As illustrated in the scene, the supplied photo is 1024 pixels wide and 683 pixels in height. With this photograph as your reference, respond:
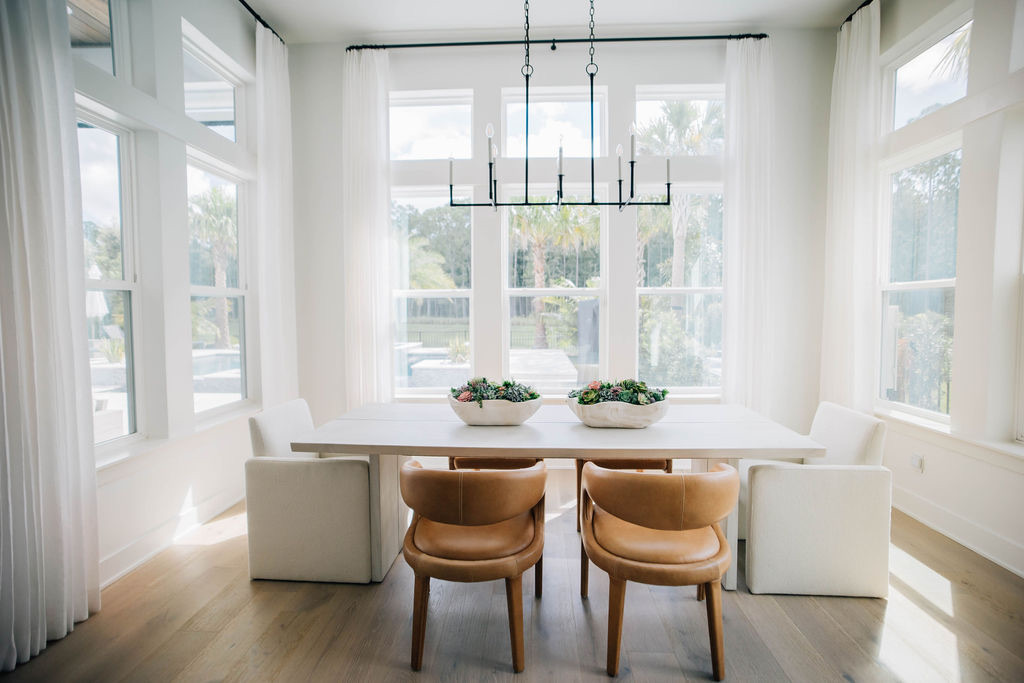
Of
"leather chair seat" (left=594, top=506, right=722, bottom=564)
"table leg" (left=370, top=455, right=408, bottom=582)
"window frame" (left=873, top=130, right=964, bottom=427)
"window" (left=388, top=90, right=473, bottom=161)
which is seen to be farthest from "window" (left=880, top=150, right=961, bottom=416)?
"table leg" (left=370, top=455, right=408, bottom=582)

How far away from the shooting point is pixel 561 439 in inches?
82.0

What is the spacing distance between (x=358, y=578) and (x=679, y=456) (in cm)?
153

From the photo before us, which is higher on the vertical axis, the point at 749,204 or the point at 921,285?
the point at 749,204

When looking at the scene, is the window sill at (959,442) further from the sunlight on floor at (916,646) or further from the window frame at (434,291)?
the window frame at (434,291)

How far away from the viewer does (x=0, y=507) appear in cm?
165

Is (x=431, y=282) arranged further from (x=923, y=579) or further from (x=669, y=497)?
(x=923, y=579)

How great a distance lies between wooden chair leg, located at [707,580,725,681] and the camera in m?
1.58

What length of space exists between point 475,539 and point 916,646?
5.44ft

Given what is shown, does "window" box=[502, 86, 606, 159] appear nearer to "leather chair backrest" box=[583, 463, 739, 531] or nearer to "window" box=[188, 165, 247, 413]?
"window" box=[188, 165, 247, 413]

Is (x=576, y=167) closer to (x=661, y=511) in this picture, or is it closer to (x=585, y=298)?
(x=585, y=298)

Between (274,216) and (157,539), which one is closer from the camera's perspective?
(157,539)

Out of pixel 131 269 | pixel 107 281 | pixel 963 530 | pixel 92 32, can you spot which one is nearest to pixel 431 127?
pixel 92 32

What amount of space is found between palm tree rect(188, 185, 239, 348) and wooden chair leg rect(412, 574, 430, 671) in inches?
95.1

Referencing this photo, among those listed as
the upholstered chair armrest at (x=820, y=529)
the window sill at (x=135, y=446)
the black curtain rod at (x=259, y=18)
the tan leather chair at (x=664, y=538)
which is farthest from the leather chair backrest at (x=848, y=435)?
the black curtain rod at (x=259, y=18)
